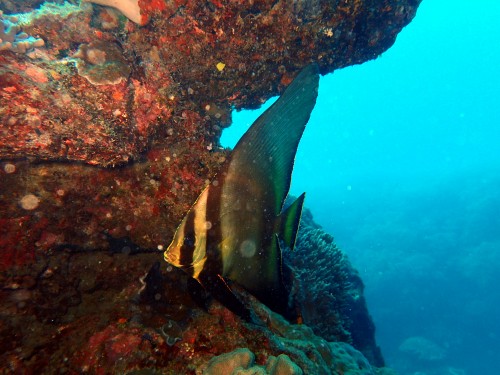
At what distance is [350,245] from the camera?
93.9ft

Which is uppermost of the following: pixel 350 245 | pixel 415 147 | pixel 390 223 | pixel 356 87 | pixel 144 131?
pixel 356 87

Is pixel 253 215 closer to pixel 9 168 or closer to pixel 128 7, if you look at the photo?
A: pixel 9 168

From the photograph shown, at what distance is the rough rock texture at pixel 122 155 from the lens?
7.06ft

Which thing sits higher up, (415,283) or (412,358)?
(415,283)

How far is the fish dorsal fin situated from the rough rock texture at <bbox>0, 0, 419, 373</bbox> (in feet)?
3.89

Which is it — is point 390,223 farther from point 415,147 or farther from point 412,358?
point 415,147

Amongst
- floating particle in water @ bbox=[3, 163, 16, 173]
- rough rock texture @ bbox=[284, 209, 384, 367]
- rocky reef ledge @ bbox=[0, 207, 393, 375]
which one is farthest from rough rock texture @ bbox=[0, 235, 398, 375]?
rough rock texture @ bbox=[284, 209, 384, 367]

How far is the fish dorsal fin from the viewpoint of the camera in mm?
1566

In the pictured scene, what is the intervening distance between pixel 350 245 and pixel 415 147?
2522 inches

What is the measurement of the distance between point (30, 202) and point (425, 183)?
167 feet

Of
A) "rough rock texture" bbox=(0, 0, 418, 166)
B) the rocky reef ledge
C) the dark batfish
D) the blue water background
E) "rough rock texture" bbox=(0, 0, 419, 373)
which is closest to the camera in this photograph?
the dark batfish

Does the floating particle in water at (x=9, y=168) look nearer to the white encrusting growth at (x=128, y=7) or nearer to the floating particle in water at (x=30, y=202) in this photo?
the floating particle in water at (x=30, y=202)

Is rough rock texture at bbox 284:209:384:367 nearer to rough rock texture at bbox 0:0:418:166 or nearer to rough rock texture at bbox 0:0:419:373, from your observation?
rough rock texture at bbox 0:0:419:373

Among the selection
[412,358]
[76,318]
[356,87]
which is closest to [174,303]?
[76,318]
